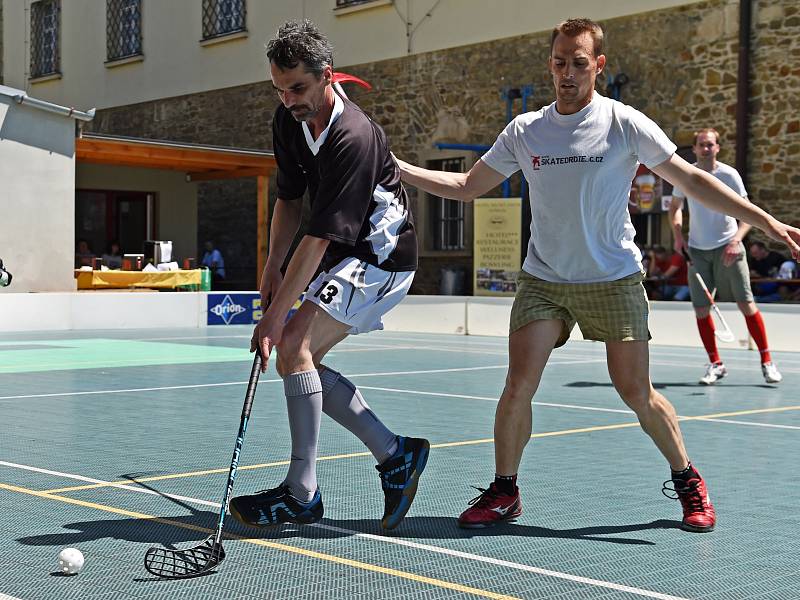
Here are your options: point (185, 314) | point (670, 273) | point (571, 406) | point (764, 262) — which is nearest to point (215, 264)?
point (185, 314)

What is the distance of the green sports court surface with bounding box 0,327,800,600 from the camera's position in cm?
382

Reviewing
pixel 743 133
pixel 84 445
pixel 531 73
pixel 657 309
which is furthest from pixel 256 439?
pixel 531 73

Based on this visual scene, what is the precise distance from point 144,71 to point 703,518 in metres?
30.3

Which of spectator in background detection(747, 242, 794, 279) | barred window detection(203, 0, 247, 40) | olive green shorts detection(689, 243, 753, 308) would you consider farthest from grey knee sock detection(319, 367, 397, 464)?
barred window detection(203, 0, 247, 40)

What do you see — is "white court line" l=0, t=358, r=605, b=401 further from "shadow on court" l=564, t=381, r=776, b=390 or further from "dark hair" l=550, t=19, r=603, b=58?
"dark hair" l=550, t=19, r=603, b=58

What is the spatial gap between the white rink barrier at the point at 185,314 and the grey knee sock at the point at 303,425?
12276 mm

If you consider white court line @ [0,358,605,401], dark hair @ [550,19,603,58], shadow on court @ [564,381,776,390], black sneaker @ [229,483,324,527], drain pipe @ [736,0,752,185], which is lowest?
white court line @ [0,358,605,401]

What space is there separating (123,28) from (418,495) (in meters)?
30.7

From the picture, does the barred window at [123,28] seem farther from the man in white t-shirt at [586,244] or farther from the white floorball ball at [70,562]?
the white floorball ball at [70,562]

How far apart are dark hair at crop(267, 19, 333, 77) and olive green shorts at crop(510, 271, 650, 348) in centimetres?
118

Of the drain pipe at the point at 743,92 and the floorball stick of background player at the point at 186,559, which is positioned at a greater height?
the drain pipe at the point at 743,92

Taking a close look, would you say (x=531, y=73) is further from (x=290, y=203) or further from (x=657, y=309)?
(x=290, y=203)

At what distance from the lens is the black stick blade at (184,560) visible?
382 cm

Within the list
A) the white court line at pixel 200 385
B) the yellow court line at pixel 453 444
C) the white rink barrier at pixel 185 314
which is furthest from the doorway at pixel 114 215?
the yellow court line at pixel 453 444
